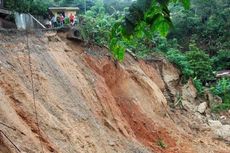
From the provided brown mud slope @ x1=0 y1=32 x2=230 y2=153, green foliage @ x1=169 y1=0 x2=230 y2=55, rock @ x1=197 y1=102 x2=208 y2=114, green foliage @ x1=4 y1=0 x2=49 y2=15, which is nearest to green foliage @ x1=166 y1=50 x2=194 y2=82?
brown mud slope @ x1=0 y1=32 x2=230 y2=153

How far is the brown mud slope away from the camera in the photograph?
9.78 meters

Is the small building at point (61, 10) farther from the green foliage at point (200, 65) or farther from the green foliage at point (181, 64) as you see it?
the green foliage at point (200, 65)

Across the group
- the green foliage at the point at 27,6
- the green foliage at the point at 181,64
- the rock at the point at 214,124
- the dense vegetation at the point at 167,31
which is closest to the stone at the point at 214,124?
the rock at the point at 214,124

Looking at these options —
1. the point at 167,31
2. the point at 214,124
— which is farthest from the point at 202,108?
the point at 167,31

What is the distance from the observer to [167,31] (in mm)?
2607

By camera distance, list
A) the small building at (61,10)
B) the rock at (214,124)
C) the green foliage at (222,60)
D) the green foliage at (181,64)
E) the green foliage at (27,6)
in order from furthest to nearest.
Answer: the green foliage at (222,60) < the small building at (61,10) < the green foliage at (181,64) < the rock at (214,124) < the green foliage at (27,6)

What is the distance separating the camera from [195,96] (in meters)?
21.7

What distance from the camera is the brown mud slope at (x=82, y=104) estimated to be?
385 inches

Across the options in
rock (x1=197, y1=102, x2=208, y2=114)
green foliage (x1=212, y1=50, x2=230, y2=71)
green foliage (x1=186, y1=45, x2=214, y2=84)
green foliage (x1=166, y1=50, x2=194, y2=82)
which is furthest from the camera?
green foliage (x1=212, y1=50, x2=230, y2=71)

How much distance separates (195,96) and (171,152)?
23.3 ft

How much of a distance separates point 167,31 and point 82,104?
10.5 metres

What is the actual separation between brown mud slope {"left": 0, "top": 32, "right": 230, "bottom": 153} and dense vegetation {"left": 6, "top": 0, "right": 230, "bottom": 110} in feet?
5.66

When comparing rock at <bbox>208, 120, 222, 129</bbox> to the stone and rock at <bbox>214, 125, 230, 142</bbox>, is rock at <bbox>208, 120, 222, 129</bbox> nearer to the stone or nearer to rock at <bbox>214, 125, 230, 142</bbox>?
the stone

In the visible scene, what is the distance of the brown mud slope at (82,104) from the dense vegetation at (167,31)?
173cm
